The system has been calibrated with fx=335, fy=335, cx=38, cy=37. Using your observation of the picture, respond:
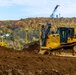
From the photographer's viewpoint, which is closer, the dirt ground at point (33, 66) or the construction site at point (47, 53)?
the dirt ground at point (33, 66)

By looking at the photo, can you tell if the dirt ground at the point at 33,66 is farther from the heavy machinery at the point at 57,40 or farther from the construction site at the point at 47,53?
the heavy machinery at the point at 57,40

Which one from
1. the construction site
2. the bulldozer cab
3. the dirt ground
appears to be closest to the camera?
the dirt ground

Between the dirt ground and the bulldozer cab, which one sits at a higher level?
the bulldozer cab

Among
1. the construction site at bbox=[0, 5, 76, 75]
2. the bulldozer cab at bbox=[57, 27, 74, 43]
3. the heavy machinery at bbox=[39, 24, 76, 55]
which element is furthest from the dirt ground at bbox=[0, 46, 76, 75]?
the bulldozer cab at bbox=[57, 27, 74, 43]

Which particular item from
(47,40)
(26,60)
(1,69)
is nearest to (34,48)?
(47,40)

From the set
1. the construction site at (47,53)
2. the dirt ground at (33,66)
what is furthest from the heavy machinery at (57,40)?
the dirt ground at (33,66)

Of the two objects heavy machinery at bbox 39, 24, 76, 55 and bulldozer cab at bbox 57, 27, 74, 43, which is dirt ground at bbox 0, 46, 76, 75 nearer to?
heavy machinery at bbox 39, 24, 76, 55

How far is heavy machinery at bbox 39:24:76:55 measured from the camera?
27.7 m

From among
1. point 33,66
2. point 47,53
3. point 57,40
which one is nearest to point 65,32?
point 57,40

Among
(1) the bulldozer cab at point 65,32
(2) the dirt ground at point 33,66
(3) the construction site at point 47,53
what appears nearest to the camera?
(2) the dirt ground at point 33,66

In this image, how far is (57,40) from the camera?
2839cm

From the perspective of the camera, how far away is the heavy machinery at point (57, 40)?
27.7 meters

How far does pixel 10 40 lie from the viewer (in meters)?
76.0

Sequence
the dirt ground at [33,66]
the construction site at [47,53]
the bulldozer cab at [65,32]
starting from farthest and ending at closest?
the bulldozer cab at [65,32]
the construction site at [47,53]
the dirt ground at [33,66]
